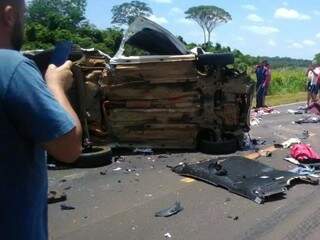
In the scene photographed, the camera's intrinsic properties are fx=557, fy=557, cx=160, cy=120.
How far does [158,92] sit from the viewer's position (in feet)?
34.1

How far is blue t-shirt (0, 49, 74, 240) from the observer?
176 centimetres

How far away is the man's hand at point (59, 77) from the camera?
1984 mm

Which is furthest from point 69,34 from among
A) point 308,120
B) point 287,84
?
point 308,120

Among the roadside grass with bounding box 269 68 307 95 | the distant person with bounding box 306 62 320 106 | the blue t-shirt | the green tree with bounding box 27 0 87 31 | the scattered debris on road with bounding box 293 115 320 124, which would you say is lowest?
the roadside grass with bounding box 269 68 307 95

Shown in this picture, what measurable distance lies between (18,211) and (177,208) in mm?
4943

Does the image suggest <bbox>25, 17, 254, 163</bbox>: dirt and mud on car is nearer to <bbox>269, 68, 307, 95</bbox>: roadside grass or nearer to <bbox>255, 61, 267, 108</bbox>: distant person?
<bbox>255, 61, 267, 108</bbox>: distant person

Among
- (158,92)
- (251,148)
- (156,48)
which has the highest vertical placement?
(156,48)

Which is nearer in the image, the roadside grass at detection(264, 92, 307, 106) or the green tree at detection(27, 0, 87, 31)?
the roadside grass at detection(264, 92, 307, 106)

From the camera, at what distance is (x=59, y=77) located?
6.61ft

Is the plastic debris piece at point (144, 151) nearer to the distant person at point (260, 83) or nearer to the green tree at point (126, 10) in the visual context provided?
the distant person at point (260, 83)

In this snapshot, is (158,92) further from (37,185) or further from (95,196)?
(37,185)

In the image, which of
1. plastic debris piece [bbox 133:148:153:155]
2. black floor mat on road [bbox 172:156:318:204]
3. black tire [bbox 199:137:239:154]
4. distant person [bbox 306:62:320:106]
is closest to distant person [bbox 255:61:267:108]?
distant person [bbox 306:62:320:106]

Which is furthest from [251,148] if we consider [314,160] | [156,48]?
[156,48]

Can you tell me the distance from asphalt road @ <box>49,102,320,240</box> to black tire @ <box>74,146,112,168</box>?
0.13 metres
